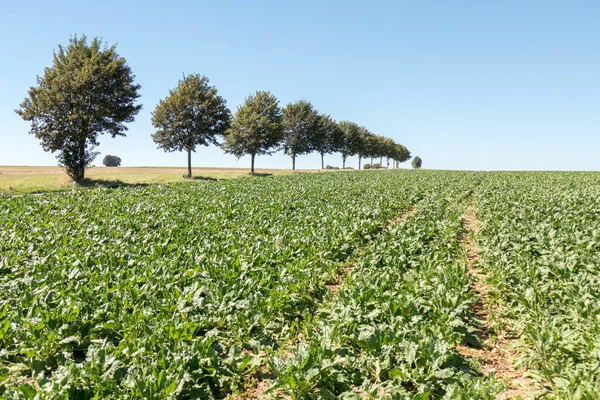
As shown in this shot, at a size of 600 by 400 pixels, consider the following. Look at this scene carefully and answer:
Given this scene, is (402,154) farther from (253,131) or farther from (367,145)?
(253,131)

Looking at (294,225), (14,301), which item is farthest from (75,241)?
(294,225)

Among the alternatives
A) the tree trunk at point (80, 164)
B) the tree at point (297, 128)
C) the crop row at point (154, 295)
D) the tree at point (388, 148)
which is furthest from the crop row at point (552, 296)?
the tree at point (388, 148)

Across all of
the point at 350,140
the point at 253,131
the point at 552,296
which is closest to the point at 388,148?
the point at 350,140

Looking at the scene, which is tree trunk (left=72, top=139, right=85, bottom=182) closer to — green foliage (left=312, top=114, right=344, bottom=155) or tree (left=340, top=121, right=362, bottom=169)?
green foliage (left=312, top=114, right=344, bottom=155)

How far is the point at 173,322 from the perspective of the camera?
17.9ft

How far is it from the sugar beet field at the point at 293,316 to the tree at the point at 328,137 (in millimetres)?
62634

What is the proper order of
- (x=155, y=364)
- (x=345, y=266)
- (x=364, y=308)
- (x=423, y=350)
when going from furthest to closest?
(x=345, y=266)
(x=364, y=308)
(x=423, y=350)
(x=155, y=364)

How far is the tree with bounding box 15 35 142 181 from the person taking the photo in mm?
36438

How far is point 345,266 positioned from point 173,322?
550 cm

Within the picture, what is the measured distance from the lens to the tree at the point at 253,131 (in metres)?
53.9

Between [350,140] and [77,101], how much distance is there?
2394 inches

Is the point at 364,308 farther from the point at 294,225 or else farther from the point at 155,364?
the point at 294,225

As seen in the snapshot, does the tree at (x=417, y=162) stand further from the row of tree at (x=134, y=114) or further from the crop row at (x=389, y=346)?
the crop row at (x=389, y=346)

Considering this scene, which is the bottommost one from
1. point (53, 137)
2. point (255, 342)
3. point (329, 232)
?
point (255, 342)
